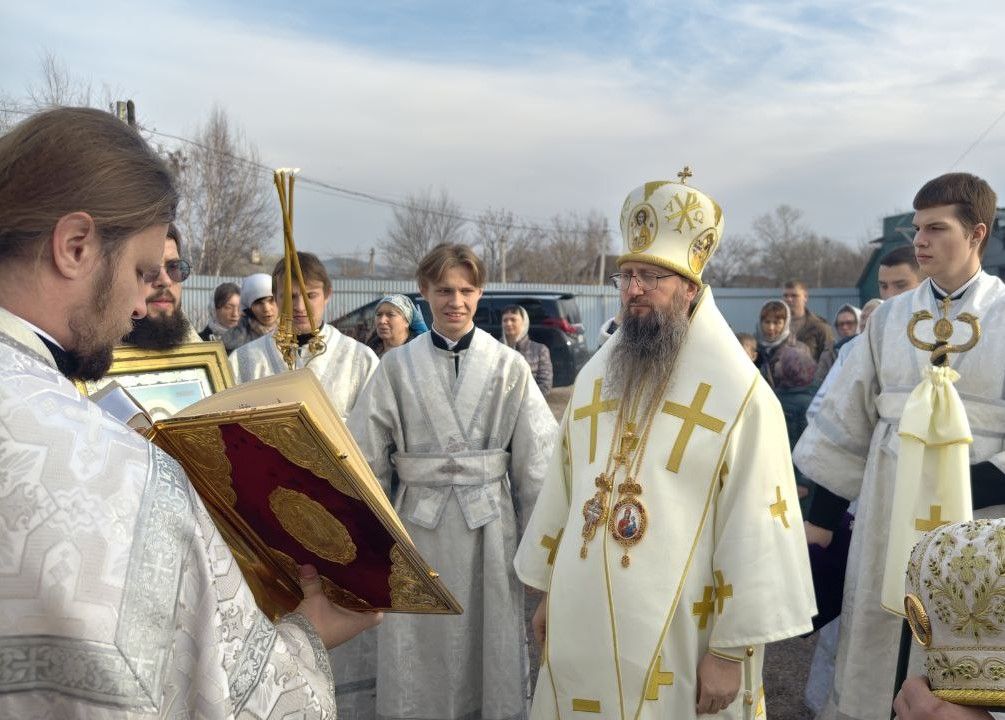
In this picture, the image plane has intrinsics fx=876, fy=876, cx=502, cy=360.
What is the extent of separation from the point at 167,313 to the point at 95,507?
203cm

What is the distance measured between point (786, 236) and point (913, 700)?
61.4 meters

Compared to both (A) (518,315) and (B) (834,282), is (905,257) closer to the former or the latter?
(A) (518,315)

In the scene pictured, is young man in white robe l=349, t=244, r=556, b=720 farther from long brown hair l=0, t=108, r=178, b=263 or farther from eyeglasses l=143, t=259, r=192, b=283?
long brown hair l=0, t=108, r=178, b=263

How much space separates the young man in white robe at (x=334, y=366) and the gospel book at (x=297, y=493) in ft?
7.64

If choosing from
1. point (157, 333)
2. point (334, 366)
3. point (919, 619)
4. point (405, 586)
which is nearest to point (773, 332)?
point (334, 366)

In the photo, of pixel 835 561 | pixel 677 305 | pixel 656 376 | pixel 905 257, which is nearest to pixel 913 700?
pixel 656 376

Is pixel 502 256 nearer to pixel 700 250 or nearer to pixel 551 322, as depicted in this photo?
pixel 551 322

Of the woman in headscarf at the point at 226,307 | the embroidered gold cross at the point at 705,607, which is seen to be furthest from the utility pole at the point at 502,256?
the embroidered gold cross at the point at 705,607

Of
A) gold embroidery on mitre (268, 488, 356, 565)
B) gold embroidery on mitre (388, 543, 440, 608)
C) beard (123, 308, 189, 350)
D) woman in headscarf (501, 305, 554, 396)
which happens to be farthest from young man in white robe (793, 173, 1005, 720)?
woman in headscarf (501, 305, 554, 396)

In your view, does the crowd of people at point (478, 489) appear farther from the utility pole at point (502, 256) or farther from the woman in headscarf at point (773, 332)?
the utility pole at point (502, 256)

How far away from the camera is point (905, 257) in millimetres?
5645

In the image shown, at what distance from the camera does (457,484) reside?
3791 mm

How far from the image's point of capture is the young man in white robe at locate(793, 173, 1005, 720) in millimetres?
3119

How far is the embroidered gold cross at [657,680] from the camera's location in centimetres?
256
